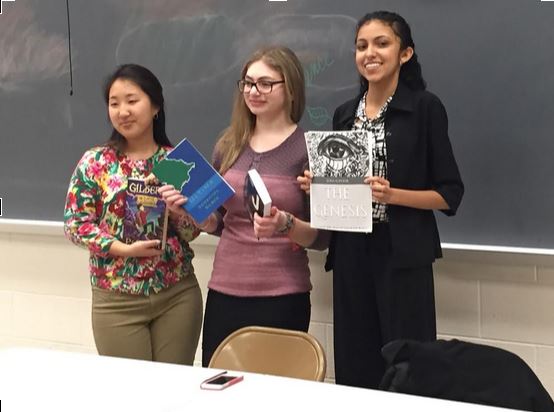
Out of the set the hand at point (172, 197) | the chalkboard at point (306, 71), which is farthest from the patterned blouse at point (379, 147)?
the hand at point (172, 197)

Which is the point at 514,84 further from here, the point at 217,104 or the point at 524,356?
the point at 217,104

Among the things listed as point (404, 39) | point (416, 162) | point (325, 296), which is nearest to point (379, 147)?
point (416, 162)

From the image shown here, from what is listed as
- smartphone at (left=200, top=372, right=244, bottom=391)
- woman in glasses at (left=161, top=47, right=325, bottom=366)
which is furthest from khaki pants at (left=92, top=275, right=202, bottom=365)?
smartphone at (left=200, top=372, right=244, bottom=391)

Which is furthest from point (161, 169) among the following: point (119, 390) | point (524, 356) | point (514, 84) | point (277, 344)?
point (524, 356)

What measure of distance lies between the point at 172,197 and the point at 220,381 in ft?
2.63

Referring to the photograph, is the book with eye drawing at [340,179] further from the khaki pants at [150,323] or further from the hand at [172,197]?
the khaki pants at [150,323]

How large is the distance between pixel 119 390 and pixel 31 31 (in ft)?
7.20

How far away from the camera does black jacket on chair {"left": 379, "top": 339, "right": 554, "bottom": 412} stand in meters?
1.60

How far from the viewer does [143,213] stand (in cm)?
247

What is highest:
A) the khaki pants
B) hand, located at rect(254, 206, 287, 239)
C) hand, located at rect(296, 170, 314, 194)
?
hand, located at rect(296, 170, 314, 194)

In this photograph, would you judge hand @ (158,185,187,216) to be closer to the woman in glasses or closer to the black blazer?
the woman in glasses

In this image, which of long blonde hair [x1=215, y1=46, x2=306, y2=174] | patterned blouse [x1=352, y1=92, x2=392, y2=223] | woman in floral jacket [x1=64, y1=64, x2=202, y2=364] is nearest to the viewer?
patterned blouse [x1=352, y1=92, x2=392, y2=223]

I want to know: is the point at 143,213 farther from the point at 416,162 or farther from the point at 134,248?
the point at 416,162

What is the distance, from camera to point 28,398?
1.66 metres
